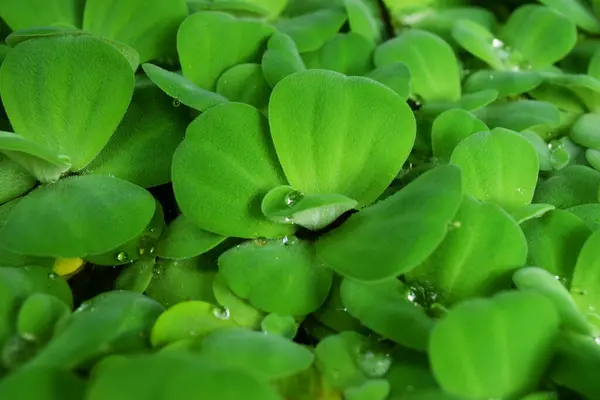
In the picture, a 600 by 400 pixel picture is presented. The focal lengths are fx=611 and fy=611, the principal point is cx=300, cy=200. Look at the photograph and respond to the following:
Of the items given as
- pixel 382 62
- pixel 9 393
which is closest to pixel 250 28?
pixel 382 62

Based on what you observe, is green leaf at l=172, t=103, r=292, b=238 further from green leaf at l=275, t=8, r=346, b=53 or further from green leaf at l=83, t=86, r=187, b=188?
green leaf at l=275, t=8, r=346, b=53

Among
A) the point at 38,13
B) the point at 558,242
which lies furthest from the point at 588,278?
the point at 38,13

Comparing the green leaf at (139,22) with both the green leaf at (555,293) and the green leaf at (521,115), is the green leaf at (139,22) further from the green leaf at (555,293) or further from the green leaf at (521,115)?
the green leaf at (555,293)

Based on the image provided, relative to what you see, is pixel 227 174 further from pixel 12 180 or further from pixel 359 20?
pixel 359 20

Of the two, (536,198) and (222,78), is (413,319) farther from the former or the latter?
(222,78)

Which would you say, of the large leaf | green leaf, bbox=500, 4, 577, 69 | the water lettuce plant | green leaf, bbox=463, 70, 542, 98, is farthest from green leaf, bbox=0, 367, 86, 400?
green leaf, bbox=500, 4, 577, 69

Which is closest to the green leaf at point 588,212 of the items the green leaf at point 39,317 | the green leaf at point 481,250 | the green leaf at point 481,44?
the green leaf at point 481,250
